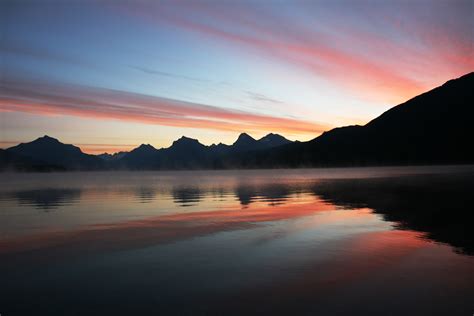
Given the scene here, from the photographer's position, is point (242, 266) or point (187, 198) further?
point (187, 198)

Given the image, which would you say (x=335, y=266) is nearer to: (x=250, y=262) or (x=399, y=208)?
(x=250, y=262)

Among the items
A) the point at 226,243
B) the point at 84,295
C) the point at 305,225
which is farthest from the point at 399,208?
the point at 84,295

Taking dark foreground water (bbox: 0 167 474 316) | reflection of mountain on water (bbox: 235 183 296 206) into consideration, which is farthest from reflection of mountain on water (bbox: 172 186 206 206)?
dark foreground water (bbox: 0 167 474 316)

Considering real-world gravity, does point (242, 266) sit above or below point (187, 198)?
below

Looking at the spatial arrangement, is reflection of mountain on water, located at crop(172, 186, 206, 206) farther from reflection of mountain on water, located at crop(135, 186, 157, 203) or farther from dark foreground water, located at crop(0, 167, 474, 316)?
dark foreground water, located at crop(0, 167, 474, 316)

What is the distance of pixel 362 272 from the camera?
535 inches

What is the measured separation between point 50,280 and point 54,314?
3438mm

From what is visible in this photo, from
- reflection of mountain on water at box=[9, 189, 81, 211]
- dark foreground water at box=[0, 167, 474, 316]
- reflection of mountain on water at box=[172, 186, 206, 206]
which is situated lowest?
dark foreground water at box=[0, 167, 474, 316]

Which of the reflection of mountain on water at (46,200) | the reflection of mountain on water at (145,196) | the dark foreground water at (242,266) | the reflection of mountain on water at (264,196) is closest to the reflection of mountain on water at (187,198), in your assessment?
the reflection of mountain on water at (145,196)

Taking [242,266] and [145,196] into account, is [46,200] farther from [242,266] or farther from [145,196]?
[242,266]

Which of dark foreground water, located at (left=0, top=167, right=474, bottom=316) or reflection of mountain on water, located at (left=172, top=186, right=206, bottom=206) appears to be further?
reflection of mountain on water, located at (left=172, top=186, right=206, bottom=206)

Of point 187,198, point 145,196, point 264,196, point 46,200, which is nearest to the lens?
point 46,200

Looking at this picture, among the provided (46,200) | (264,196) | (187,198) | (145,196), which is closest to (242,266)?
(187,198)

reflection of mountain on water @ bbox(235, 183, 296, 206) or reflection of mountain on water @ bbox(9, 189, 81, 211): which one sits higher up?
reflection of mountain on water @ bbox(9, 189, 81, 211)
